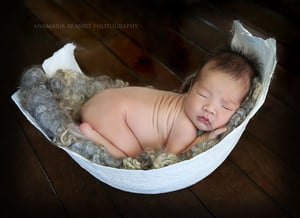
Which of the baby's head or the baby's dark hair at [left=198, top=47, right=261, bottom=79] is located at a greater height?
the baby's dark hair at [left=198, top=47, right=261, bottom=79]

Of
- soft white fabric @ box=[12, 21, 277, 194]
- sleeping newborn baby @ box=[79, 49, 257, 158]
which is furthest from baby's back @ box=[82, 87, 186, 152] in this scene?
soft white fabric @ box=[12, 21, 277, 194]

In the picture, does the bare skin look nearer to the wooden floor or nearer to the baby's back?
the baby's back

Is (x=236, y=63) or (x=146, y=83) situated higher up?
(x=236, y=63)

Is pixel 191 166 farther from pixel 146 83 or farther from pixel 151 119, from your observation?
pixel 146 83

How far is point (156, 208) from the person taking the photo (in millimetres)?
890

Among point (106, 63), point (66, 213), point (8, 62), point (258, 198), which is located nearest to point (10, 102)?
point (8, 62)

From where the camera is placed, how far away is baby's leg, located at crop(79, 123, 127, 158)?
32.9 inches

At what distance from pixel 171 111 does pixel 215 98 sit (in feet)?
0.33

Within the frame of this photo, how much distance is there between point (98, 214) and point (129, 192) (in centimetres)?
8

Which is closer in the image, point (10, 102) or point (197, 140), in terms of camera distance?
point (197, 140)

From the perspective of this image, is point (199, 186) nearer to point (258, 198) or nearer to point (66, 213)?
point (258, 198)

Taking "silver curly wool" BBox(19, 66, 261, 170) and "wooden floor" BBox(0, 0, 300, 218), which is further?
"wooden floor" BBox(0, 0, 300, 218)

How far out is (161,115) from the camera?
871mm

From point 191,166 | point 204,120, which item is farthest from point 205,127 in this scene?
point 191,166
